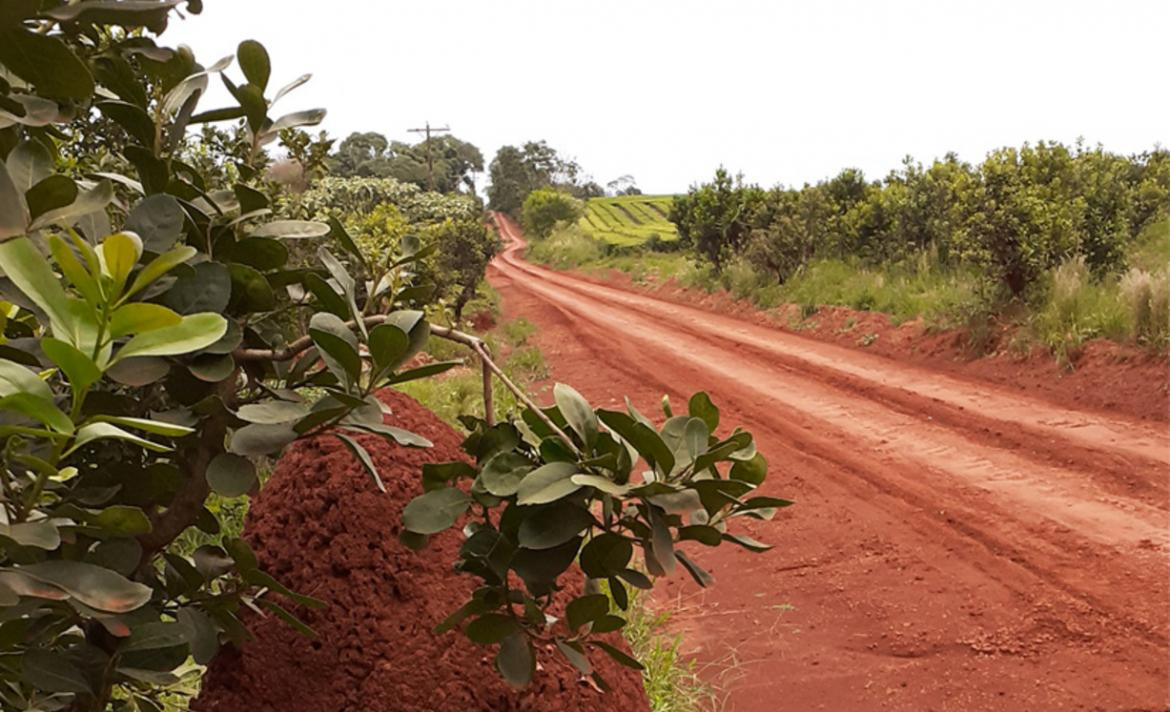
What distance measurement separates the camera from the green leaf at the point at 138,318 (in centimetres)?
56

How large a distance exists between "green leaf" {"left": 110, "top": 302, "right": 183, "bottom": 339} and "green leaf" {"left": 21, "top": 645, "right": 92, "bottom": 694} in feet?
1.64

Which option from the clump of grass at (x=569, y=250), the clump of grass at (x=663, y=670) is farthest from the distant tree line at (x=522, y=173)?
the clump of grass at (x=663, y=670)

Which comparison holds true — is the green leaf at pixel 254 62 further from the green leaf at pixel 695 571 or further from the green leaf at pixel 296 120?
the green leaf at pixel 695 571

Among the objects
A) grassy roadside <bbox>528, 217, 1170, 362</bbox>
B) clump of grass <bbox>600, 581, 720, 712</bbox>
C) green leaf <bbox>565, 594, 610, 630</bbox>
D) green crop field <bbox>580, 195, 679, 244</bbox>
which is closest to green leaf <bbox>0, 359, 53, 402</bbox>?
green leaf <bbox>565, 594, 610, 630</bbox>

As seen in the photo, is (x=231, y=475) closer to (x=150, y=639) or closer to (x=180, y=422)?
(x=180, y=422)

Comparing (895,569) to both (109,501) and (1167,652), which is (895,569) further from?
(109,501)

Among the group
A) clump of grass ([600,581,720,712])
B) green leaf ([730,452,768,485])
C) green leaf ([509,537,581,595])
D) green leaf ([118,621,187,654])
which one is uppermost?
green leaf ([730,452,768,485])

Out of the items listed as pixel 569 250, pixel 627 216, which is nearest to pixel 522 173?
pixel 627 216

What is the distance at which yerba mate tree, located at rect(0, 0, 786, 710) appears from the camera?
0.65 meters

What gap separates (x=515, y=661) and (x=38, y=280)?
2.08ft

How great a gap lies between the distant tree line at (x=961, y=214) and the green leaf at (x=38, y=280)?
876cm

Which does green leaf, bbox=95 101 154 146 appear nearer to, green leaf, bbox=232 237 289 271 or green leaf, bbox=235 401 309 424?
green leaf, bbox=232 237 289 271

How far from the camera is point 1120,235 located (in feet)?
27.3

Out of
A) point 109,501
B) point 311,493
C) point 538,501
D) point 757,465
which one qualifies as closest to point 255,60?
point 109,501
